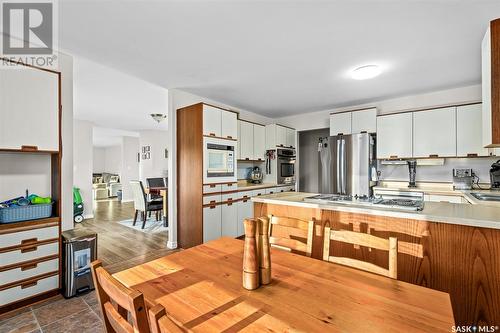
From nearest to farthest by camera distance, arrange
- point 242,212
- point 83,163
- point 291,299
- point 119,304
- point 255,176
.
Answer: point 119,304 → point 291,299 → point 242,212 → point 255,176 → point 83,163

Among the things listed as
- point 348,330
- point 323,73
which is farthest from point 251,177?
point 348,330

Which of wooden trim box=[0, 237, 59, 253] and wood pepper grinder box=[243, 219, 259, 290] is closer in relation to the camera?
wood pepper grinder box=[243, 219, 259, 290]

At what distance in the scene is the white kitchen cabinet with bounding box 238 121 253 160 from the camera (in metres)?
4.51

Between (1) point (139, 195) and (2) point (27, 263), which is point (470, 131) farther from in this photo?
(1) point (139, 195)

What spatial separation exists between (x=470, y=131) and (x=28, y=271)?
18.0 ft

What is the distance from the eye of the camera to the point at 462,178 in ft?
11.9

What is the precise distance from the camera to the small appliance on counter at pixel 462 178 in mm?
3523

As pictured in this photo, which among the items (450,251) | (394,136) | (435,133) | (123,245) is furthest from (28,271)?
(435,133)

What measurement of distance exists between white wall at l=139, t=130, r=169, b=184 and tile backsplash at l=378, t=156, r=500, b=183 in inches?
257

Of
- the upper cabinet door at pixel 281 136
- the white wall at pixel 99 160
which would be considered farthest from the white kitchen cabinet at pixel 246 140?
the white wall at pixel 99 160

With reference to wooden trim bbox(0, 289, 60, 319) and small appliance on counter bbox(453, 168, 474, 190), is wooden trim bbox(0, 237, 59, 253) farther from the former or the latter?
small appliance on counter bbox(453, 168, 474, 190)

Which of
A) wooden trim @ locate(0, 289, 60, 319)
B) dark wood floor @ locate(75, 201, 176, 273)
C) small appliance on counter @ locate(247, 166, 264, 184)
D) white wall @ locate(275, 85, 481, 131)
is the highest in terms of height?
white wall @ locate(275, 85, 481, 131)

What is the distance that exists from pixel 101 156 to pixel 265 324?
44.9 ft

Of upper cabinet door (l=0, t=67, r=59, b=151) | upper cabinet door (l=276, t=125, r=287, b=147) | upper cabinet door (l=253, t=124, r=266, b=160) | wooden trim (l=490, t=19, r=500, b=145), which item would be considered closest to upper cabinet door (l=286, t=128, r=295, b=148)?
upper cabinet door (l=276, t=125, r=287, b=147)
